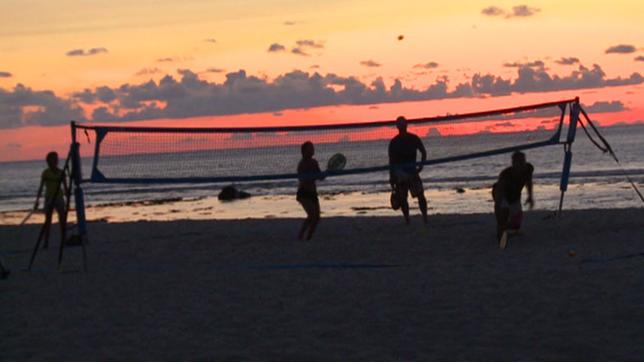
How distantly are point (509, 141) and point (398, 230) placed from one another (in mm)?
2584

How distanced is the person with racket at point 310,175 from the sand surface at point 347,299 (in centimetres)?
58

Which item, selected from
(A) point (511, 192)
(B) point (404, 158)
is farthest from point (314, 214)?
(A) point (511, 192)

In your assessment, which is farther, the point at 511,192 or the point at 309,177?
the point at 309,177

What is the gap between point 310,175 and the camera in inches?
580

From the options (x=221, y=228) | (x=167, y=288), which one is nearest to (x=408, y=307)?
(x=167, y=288)

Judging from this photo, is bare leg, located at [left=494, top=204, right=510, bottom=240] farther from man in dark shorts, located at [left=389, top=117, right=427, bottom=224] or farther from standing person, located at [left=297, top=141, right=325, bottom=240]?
standing person, located at [left=297, top=141, right=325, bottom=240]

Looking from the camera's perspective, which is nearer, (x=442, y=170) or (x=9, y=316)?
(x=9, y=316)

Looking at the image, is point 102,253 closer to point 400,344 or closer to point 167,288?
point 167,288

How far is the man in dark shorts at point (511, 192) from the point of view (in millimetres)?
13750

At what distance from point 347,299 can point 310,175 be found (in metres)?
5.10

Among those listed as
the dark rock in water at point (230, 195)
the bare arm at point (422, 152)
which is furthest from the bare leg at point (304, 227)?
the dark rock in water at point (230, 195)

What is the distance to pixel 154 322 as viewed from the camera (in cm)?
895

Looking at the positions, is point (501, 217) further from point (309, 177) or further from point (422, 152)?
point (309, 177)

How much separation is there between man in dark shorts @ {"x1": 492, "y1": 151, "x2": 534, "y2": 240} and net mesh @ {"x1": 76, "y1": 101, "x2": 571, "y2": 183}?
3.84 feet
